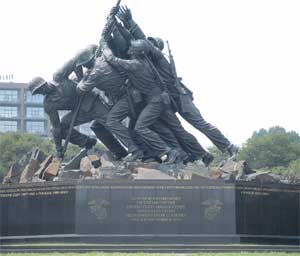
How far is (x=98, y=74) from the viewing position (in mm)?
37000

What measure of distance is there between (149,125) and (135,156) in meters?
1.25

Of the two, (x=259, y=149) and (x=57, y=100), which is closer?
(x=57, y=100)

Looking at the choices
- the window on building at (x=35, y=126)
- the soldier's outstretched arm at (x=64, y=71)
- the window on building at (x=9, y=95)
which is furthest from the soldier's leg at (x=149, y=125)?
the window on building at (x=35, y=126)

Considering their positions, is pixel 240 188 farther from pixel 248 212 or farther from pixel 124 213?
pixel 124 213

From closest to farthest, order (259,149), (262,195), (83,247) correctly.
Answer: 1. (83,247)
2. (262,195)
3. (259,149)

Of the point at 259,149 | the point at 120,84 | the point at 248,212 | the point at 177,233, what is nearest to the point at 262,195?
the point at 248,212

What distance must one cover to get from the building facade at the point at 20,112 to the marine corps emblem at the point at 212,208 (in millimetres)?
95330

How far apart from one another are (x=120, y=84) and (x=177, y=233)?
6142mm

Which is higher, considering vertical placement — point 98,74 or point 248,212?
point 98,74

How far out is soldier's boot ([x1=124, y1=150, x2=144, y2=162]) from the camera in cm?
3700

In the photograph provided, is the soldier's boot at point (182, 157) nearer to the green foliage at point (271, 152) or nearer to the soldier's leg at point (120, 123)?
the soldier's leg at point (120, 123)

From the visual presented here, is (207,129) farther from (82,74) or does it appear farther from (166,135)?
(82,74)

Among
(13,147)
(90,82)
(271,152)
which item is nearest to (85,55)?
(90,82)

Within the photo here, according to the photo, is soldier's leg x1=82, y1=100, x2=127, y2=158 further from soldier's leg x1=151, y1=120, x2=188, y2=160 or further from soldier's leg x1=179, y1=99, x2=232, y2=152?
soldier's leg x1=179, y1=99, x2=232, y2=152
